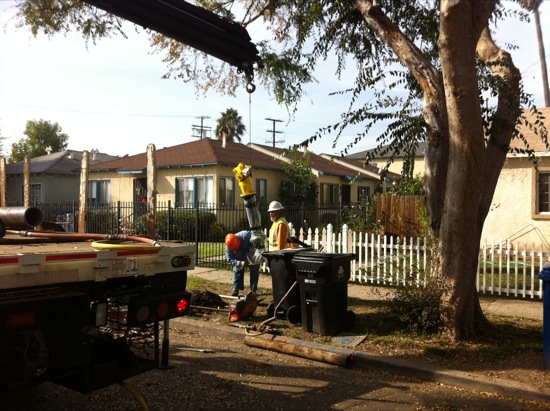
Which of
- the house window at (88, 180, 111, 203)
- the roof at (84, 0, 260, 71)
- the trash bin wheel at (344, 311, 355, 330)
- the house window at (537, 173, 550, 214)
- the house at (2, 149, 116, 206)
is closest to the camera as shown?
the roof at (84, 0, 260, 71)

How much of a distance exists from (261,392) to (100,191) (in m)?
23.8

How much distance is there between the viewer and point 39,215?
448 cm

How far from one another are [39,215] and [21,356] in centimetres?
171

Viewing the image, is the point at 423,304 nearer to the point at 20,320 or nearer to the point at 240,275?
the point at 240,275

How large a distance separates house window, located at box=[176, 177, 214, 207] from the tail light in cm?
1787

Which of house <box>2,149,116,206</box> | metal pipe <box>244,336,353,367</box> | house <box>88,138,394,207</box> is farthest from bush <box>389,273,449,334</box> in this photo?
house <box>2,149,116,206</box>

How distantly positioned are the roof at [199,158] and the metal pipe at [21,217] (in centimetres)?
1756

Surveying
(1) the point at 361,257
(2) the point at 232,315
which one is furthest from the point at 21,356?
(1) the point at 361,257

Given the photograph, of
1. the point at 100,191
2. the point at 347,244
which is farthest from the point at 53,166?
the point at 347,244

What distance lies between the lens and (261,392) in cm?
488

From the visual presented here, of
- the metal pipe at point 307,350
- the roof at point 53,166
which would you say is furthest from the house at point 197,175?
the metal pipe at point 307,350

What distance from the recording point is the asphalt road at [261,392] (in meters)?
4.50

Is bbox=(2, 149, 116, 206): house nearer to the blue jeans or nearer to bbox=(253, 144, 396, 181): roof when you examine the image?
bbox=(253, 144, 396, 181): roof

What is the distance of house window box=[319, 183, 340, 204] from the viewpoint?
93.7 ft
